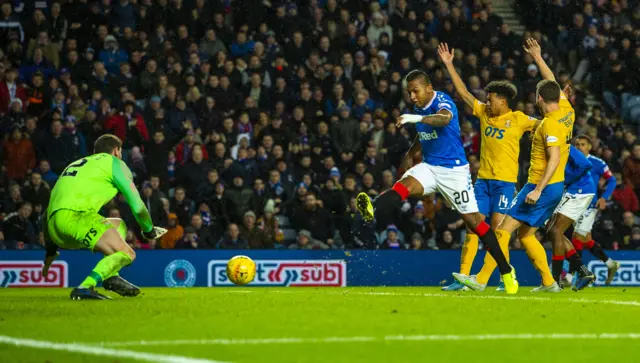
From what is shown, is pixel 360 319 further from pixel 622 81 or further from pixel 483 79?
pixel 622 81

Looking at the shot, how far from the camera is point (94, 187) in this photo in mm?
9547

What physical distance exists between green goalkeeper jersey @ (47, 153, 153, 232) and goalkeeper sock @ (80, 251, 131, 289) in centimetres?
47

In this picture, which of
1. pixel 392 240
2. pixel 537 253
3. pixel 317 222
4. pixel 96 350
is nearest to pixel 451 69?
pixel 537 253

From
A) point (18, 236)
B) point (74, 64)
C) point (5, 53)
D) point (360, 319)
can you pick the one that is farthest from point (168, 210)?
point (360, 319)

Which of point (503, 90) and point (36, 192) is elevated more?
point (503, 90)

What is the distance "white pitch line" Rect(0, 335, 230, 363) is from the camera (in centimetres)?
532

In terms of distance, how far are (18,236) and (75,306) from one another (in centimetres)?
872

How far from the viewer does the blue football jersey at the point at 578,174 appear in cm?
1340

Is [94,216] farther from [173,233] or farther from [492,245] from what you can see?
[173,233]

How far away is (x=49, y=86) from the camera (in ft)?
62.4

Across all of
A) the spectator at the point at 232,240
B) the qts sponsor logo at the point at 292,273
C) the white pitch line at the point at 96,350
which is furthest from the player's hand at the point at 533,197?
the spectator at the point at 232,240

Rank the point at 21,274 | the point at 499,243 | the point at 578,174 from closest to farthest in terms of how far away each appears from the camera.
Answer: the point at 499,243 → the point at 578,174 → the point at 21,274

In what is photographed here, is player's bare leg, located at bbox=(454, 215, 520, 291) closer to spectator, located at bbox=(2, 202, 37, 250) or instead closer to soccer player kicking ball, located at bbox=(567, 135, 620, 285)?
soccer player kicking ball, located at bbox=(567, 135, 620, 285)

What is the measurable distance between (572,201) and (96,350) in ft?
29.6
